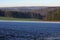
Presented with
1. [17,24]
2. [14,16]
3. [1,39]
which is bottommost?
[17,24]

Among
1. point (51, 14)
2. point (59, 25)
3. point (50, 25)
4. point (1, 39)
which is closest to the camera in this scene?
point (1, 39)

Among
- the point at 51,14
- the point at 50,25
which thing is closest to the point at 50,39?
the point at 51,14

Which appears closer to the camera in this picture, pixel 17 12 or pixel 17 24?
pixel 17 12

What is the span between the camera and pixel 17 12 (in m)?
15.2

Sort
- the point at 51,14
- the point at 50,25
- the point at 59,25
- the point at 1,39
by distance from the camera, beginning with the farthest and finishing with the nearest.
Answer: the point at 50,25, the point at 59,25, the point at 51,14, the point at 1,39

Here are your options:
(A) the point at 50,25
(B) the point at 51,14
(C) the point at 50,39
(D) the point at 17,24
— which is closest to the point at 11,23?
(D) the point at 17,24

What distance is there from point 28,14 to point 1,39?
7.00 meters

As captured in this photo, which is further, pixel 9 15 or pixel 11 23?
pixel 11 23

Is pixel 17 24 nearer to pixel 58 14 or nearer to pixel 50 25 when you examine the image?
pixel 50 25

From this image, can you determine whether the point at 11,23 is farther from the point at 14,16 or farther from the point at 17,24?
the point at 14,16

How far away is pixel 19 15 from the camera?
1576 centimetres

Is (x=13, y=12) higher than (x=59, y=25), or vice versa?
(x=13, y=12)

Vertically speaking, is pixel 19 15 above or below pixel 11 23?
above

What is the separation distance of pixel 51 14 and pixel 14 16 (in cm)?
237
